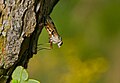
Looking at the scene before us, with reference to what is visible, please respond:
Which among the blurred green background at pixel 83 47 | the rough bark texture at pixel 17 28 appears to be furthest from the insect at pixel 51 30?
the blurred green background at pixel 83 47

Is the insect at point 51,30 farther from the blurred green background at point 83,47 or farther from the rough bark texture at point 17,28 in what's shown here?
the blurred green background at point 83,47

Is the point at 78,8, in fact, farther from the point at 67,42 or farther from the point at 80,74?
the point at 80,74

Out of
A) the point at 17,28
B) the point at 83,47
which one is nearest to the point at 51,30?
the point at 17,28

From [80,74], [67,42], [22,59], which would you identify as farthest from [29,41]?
[67,42]

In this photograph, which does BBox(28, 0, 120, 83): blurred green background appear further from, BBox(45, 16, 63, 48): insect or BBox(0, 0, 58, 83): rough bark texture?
BBox(0, 0, 58, 83): rough bark texture

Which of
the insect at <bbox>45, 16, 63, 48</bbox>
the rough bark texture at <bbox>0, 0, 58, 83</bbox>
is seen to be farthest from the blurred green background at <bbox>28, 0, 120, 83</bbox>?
the rough bark texture at <bbox>0, 0, 58, 83</bbox>

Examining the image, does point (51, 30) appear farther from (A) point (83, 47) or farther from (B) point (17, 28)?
(A) point (83, 47)

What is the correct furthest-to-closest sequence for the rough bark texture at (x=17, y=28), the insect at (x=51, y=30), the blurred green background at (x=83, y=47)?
the blurred green background at (x=83, y=47) → the insect at (x=51, y=30) → the rough bark texture at (x=17, y=28)
